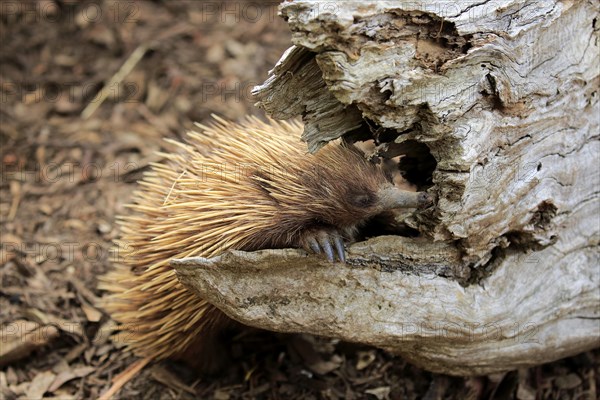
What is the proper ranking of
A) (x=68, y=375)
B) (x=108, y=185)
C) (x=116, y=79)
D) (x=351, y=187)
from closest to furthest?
(x=351, y=187) < (x=68, y=375) < (x=108, y=185) < (x=116, y=79)

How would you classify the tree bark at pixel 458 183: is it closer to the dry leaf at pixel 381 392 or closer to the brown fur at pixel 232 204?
the brown fur at pixel 232 204

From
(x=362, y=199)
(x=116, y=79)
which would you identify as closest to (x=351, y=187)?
(x=362, y=199)

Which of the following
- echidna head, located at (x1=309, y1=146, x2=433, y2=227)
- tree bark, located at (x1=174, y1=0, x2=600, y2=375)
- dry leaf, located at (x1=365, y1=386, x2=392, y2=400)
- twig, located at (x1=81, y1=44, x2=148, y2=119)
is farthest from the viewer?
twig, located at (x1=81, y1=44, x2=148, y2=119)

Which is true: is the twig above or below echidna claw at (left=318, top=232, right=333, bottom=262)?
above

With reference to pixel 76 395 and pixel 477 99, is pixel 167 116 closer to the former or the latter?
pixel 76 395

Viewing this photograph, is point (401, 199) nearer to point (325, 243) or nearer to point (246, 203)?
point (325, 243)

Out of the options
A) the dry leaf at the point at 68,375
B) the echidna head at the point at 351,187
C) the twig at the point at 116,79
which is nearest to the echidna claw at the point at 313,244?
the echidna head at the point at 351,187

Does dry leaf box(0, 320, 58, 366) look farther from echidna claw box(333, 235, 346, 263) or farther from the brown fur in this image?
echidna claw box(333, 235, 346, 263)

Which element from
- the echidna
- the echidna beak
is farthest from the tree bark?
the echidna
